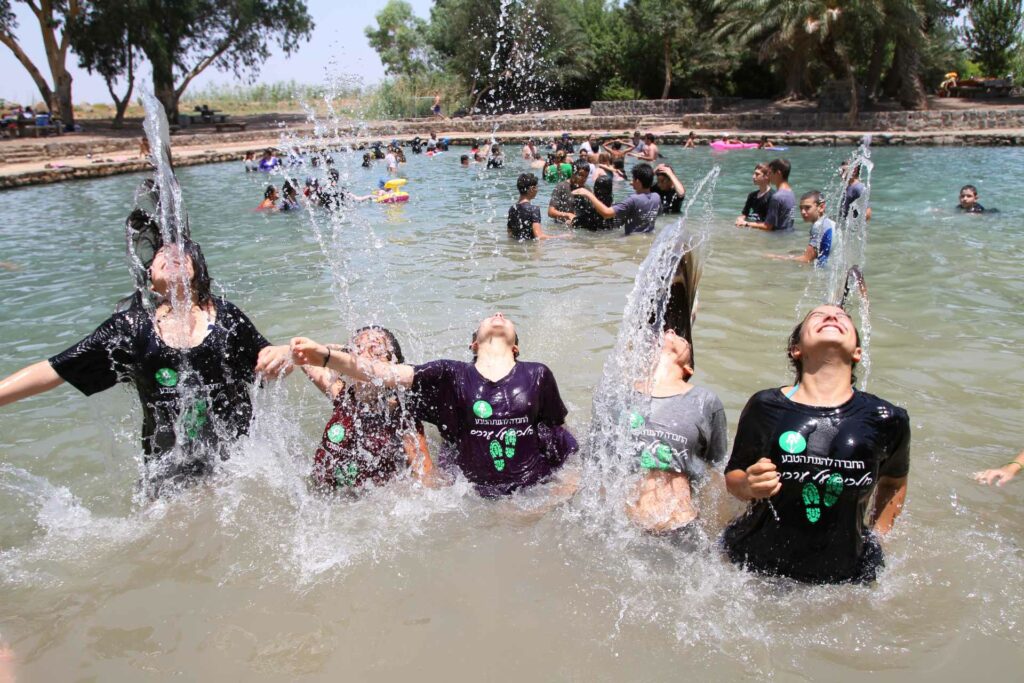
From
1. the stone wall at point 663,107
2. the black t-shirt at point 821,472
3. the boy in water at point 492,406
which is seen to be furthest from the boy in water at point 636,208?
the stone wall at point 663,107

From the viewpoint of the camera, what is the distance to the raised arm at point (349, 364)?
3188 mm

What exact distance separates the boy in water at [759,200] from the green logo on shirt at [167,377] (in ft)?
29.3

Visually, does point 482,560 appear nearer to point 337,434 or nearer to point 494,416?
point 494,416

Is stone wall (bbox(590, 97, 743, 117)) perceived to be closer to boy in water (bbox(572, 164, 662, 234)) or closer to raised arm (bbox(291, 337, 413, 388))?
boy in water (bbox(572, 164, 662, 234))

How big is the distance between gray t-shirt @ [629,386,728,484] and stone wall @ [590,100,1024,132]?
31338 mm

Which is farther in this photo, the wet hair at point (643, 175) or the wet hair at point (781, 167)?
the wet hair at point (643, 175)

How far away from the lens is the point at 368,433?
383 cm

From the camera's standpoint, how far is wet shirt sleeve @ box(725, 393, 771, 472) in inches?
105

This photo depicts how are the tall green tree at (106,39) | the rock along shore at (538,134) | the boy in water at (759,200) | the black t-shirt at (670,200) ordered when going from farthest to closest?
the tall green tree at (106,39) < the rock along shore at (538,134) < the black t-shirt at (670,200) < the boy in water at (759,200)

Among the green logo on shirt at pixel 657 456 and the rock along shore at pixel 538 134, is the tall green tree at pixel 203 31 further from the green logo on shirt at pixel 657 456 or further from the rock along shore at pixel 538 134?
the green logo on shirt at pixel 657 456

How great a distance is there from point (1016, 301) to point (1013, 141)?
2143cm

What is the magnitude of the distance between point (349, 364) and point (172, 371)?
811 millimetres

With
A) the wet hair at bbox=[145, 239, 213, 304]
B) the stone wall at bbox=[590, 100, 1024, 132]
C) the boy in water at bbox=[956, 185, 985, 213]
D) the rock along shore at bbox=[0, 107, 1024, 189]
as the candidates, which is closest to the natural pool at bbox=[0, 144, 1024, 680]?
the wet hair at bbox=[145, 239, 213, 304]

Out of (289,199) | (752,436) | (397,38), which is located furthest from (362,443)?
(397,38)
